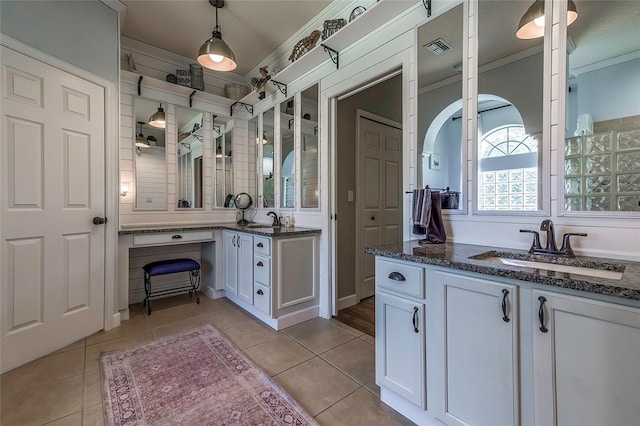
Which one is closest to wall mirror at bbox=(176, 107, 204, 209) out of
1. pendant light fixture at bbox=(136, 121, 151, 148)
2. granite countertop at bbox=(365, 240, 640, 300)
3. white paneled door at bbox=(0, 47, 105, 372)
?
pendant light fixture at bbox=(136, 121, 151, 148)

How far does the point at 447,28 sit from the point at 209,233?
9.86 feet

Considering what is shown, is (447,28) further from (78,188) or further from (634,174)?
(78,188)

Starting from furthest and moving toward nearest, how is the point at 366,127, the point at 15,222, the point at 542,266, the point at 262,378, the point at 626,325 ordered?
the point at 366,127
the point at 15,222
the point at 262,378
the point at 542,266
the point at 626,325

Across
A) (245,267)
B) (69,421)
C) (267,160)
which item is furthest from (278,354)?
(267,160)

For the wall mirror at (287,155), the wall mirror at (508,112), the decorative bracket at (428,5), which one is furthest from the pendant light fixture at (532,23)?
the wall mirror at (287,155)

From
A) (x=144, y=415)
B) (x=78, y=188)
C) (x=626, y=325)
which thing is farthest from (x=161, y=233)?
(x=626, y=325)

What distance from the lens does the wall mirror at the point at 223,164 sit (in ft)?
12.4

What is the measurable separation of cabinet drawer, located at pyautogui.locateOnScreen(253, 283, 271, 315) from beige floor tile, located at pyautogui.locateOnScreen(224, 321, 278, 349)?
155mm

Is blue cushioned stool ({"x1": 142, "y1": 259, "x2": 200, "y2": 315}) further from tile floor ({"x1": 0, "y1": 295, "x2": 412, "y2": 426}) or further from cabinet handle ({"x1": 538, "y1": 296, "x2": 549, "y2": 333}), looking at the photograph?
cabinet handle ({"x1": 538, "y1": 296, "x2": 549, "y2": 333})

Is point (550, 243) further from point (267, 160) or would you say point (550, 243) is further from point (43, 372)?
point (43, 372)

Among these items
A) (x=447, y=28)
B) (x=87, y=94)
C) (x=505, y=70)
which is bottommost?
(x=505, y=70)

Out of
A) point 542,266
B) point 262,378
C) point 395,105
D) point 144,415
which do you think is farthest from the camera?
point 395,105

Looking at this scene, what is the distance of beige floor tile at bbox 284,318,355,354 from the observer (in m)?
2.27

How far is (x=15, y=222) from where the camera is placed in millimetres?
1974
